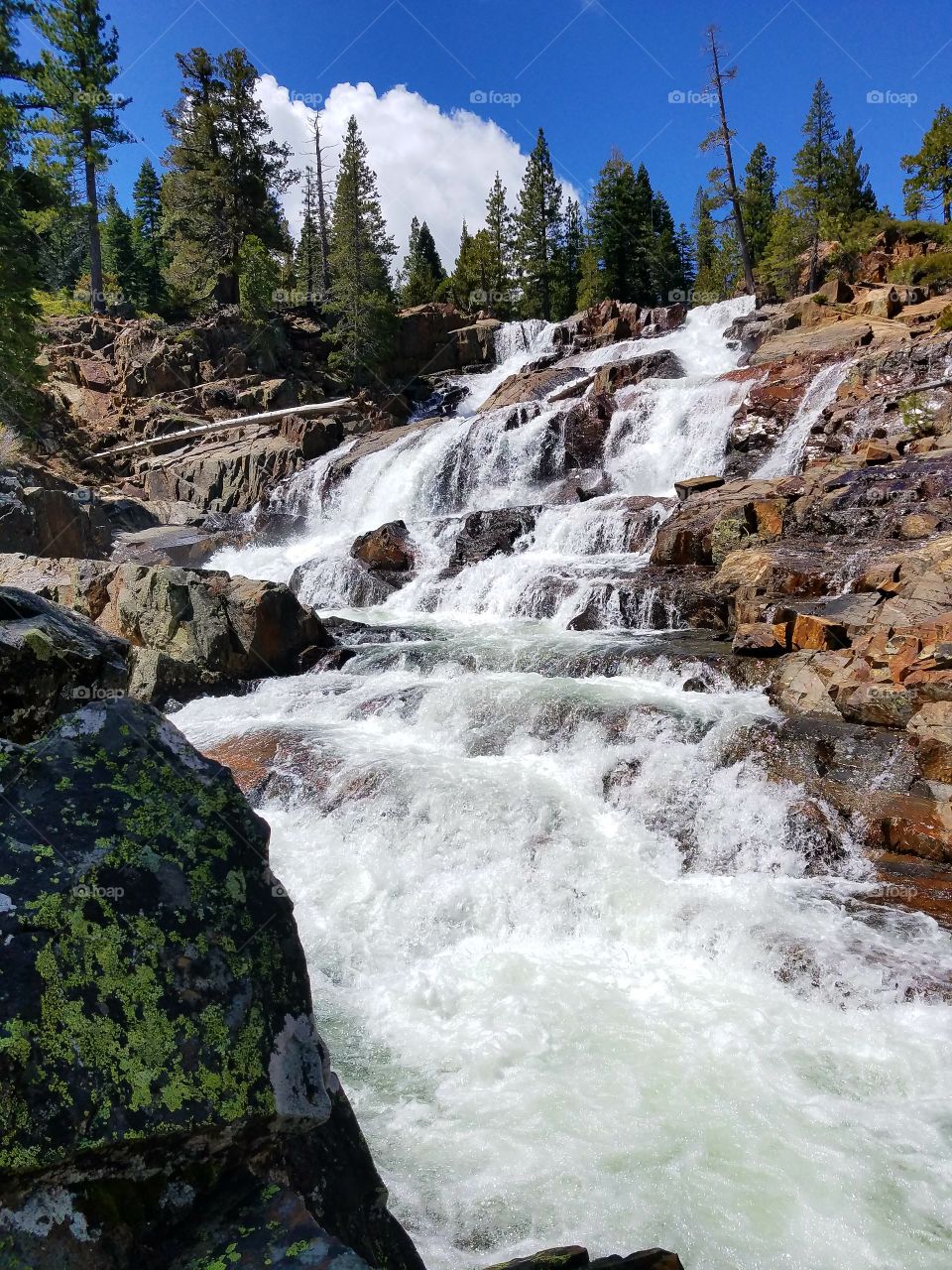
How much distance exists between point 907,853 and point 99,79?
1589 inches

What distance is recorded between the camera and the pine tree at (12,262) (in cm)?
2295

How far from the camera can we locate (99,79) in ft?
Result: 104

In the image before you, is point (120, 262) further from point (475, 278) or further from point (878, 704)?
point (878, 704)

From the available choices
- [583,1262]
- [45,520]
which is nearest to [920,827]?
[583,1262]

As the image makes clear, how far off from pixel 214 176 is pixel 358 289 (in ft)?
36.8

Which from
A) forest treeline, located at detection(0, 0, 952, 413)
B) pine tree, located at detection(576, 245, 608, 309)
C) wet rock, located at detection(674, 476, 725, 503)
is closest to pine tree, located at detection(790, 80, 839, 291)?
forest treeline, located at detection(0, 0, 952, 413)

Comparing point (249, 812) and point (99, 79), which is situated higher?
point (99, 79)

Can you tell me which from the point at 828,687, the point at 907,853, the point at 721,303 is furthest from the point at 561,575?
the point at 721,303

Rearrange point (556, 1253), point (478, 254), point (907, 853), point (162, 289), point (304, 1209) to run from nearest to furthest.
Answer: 1. point (304, 1209)
2. point (556, 1253)
3. point (907, 853)
4. point (162, 289)
5. point (478, 254)

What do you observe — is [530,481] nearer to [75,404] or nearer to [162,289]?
[75,404]

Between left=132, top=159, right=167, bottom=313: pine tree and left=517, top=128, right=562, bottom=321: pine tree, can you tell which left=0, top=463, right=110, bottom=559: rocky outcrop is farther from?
left=517, top=128, right=562, bottom=321: pine tree

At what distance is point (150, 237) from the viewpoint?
2201 inches

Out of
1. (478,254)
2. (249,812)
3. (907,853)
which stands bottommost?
(907,853)

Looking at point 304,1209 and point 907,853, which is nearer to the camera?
point 304,1209
